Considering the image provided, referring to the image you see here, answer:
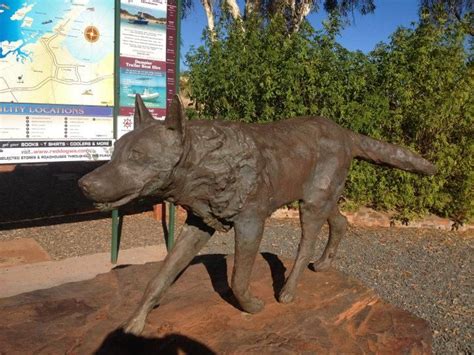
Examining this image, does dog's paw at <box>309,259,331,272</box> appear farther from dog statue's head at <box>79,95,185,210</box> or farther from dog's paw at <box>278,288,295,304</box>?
dog statue's head at <box>79,95,185,210</box>

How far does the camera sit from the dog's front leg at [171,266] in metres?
3.01

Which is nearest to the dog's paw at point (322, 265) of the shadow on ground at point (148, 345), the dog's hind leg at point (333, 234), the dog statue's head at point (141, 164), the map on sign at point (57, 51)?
the dog's hind leg at point (333, 234)

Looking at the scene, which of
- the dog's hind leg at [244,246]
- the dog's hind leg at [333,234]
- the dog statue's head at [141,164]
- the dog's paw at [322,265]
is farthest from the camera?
the dog's paw at [322,265]

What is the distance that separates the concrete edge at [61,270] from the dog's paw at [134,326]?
2.46m

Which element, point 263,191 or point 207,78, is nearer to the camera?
point 263,191

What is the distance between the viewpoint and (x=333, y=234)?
13.3 feet

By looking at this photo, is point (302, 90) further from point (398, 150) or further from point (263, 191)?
point (263, 191)

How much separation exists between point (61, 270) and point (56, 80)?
2.27 metres

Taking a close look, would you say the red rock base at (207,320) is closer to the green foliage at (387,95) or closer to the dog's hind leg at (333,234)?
the dog's hind leg at (333,234)

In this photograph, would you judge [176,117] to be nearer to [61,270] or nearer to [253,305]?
[253,305]

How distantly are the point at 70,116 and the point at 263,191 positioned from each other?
11.0ft

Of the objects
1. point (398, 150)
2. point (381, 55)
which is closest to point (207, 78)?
point (381, 55)

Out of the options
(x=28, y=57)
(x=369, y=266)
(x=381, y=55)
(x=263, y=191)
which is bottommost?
(x=369, y=266)

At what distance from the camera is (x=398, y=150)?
372 centimetres
